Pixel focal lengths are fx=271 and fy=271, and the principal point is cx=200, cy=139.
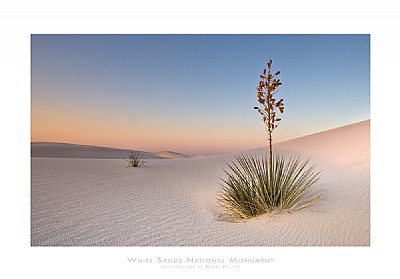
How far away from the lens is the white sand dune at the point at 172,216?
2324 mm

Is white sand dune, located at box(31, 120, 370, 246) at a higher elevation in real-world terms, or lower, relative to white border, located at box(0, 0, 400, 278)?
lower

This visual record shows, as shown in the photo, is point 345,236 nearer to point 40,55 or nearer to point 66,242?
point 66,242

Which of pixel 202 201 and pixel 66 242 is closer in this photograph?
pixel 66 242

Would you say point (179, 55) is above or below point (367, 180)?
above

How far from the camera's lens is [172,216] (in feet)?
9.14

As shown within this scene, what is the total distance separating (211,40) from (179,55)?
0.48 meters

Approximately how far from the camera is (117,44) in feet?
9.50

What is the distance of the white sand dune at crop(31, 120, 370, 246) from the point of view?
2.32 metres
